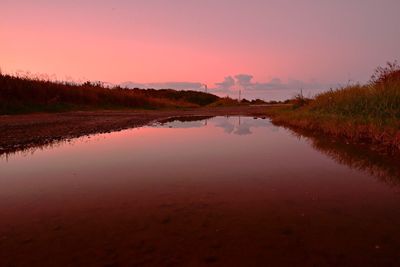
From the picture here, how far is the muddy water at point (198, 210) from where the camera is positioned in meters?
2.15

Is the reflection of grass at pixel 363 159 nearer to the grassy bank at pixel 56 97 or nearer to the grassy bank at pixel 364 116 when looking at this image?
the grassy bank at pixel 364 116

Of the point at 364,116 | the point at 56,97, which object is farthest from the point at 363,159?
the point at 56,97

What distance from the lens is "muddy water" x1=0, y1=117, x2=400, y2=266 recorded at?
2.15 metres

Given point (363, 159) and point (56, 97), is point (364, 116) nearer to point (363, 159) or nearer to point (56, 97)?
point (363, 159)

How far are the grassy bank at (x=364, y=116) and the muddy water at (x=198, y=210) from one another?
1358mm

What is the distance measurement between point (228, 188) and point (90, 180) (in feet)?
5.84

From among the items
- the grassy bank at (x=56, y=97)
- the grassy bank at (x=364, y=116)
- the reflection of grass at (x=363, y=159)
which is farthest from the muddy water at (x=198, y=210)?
the grassy bank at (x=56, y=97)

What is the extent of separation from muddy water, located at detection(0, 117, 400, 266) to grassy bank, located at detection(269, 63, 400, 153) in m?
1.36

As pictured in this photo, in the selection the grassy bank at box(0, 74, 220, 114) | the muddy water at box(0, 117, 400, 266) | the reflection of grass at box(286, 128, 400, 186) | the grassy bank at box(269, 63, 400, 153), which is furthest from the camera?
the grassy bank at box(0, 74, 220, 114)

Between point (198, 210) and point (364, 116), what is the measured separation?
695cm

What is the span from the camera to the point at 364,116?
8266 mm

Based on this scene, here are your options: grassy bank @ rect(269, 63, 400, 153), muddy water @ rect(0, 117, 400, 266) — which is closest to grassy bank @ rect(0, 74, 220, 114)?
muddy water @ rect(0, 117, 400, 266)

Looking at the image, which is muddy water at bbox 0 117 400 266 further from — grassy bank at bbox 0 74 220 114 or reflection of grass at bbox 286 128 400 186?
grassy bank at bbox 0 74 220 114

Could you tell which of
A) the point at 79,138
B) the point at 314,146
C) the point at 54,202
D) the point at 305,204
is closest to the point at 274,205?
the point at 305,204
